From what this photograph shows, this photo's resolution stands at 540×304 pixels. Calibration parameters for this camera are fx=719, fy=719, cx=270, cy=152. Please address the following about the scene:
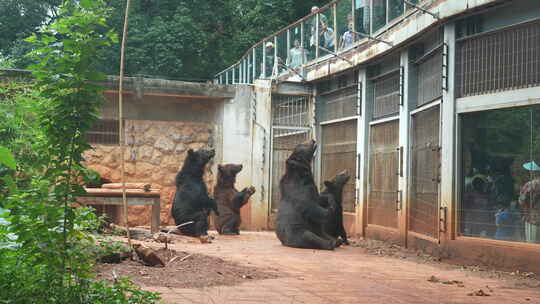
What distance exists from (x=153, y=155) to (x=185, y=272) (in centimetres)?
1108

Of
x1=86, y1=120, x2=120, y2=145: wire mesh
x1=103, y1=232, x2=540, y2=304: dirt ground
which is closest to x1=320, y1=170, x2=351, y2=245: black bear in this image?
x1=103, y1=232, x2=540, y2=304: dirt ground

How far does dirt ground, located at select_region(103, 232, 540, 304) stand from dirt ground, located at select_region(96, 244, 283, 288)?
11 mm

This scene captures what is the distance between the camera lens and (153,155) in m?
18.3

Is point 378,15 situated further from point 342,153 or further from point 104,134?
point 104,134

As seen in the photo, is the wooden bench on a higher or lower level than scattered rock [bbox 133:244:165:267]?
higher

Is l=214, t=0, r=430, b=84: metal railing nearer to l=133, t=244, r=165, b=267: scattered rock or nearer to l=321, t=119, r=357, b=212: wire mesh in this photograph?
l=321, t=119, r=357, b=212: wire mesh

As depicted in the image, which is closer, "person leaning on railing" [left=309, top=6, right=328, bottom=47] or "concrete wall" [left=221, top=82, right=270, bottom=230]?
"person leaning on railing" [left=309, top=6, right=328, bottom=47]

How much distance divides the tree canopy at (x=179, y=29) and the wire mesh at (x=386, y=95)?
17799 mm

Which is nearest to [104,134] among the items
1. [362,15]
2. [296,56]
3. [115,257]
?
[296,56]

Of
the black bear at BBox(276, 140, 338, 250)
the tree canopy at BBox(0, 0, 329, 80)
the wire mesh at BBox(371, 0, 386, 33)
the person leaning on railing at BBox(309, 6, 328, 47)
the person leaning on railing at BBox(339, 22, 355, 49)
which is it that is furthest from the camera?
the tree canopy at BBox(0, 0, 329, 80)

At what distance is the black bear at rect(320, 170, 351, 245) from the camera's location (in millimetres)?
13148

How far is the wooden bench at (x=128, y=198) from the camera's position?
12.7m

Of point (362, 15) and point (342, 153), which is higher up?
point (362, 15)

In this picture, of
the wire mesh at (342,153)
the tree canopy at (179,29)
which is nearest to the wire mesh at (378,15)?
the wire mesh at (342,153)
